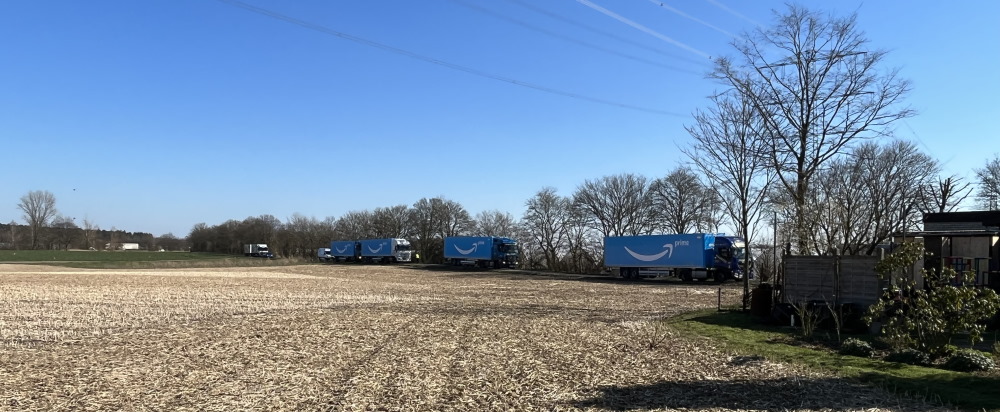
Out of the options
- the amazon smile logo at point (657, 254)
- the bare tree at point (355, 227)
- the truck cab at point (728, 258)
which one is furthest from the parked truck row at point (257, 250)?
the truck cab at point (728, 258)

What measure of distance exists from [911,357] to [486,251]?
163 ft

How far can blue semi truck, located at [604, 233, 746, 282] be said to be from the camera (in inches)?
1571

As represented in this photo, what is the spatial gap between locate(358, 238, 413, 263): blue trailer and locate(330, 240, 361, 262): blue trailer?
232cm

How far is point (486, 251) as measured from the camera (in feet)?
192

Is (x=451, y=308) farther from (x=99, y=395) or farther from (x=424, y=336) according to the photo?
(x=99, y=395)

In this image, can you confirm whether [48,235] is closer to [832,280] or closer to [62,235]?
[62,235]

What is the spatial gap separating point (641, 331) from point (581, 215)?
5874 centimetres

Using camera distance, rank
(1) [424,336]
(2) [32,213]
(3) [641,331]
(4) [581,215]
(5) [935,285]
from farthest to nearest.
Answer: (2) [32,213] → (4) [581,215] → (3) [641,331] → (1) [424,336] → (5) [935,285]

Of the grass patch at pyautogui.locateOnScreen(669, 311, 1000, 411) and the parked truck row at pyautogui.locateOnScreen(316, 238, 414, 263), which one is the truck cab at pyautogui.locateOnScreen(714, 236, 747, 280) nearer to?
the grass patch at pyautogui.locateOnScreen(669, 311, 1000, 411)

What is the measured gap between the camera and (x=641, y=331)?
13.0 metres

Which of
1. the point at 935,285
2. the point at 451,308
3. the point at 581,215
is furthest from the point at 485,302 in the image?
the point at 581,215

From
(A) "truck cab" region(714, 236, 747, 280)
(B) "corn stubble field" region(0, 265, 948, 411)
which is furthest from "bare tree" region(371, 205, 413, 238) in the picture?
(B) "corn stubble field" region(0, 265, 948, 411)

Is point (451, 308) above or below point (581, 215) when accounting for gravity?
below

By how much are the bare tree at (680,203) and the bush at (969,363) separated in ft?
178
